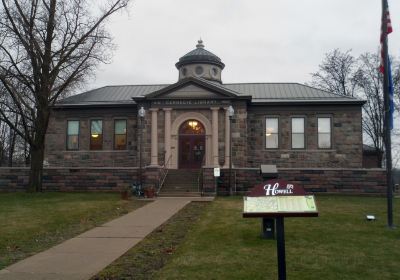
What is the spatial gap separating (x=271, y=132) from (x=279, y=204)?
2323cm

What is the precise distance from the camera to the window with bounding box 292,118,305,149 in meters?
28.9

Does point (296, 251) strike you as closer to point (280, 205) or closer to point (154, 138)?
point (280, 205)

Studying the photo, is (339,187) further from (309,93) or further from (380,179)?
(309,93)

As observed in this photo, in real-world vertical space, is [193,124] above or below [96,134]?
above

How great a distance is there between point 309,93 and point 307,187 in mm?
9971

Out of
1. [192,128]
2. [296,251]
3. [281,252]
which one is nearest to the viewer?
[281,252]

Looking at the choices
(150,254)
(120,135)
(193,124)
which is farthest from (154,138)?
(150,254)

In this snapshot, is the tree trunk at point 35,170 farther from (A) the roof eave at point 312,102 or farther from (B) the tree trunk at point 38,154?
(A) the roof eave at point 312,102

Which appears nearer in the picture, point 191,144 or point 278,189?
point 278,189

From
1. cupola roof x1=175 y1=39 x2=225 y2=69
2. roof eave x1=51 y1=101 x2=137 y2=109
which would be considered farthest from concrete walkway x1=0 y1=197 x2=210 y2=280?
cupola roof x1=175 y1=39 x2=225 y2=69

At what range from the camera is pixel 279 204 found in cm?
624

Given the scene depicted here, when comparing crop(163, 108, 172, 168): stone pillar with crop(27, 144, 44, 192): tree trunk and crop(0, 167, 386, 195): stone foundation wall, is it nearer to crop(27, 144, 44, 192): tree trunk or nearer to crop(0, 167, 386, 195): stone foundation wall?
crop(0, 167, 386, 195): stone foundation wall

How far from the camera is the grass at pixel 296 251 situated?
22.9 feet

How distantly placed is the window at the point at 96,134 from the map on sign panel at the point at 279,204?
25147 mm
